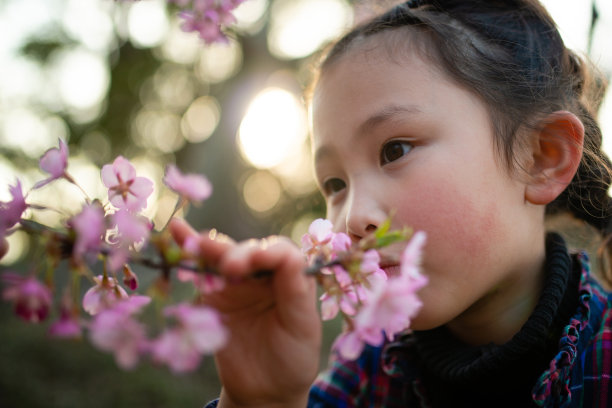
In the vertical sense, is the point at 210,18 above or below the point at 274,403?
above

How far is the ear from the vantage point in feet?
4.83

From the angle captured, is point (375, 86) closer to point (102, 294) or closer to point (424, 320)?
point (424, 320)

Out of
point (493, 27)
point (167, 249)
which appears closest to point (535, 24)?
point (493, 27)

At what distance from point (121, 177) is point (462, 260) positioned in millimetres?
933

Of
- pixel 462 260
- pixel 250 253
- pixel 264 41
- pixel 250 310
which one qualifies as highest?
pixel 250 253

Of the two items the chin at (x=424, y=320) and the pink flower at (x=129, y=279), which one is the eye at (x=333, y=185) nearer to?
the chin at (x=424, y=320)

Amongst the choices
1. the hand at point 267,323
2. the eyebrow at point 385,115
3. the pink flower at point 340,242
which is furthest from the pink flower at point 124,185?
the eyebrow at point 385,115

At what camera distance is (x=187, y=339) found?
0.59m

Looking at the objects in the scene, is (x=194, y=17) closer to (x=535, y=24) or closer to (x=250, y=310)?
(x=250, y=310)

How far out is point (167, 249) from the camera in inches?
24.4

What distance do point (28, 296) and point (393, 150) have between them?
1010 millimetres

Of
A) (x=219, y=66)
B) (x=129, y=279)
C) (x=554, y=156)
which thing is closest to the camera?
(x=129, y=279)

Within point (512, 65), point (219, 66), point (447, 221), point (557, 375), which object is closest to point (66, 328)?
point (447, 221)

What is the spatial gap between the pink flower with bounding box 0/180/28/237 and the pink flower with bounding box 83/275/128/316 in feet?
0.62
